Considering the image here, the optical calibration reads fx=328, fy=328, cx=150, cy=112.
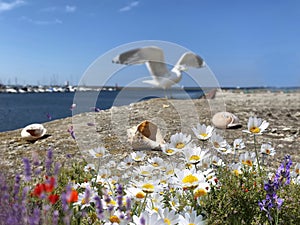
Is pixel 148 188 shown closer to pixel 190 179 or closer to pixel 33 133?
pixel 190 179

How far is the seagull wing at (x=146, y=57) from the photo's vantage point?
4949 mm

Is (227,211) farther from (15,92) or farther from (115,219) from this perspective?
(15,92)

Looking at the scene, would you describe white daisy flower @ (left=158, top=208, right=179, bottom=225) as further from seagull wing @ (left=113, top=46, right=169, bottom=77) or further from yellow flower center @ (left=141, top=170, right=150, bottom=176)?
seagull wing @ (left=113, top=46, right=169, bottom=77)

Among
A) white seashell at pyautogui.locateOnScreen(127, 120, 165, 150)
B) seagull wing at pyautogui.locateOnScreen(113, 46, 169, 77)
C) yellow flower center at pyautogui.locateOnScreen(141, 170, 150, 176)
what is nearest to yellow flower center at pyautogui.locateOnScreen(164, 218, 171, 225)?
yellow flower center at pyautogui.locateOnScreen(141, 170, 150, 176)

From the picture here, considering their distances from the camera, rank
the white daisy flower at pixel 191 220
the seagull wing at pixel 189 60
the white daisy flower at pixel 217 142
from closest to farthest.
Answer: the white daisy flower at pixel 191 220, the white daisy flower at pixel 217 142, the seagull wing at pixel 189 60

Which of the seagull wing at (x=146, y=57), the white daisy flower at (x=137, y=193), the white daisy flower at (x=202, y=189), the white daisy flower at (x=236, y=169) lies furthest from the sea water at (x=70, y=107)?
the white daisy flower at (x=202, y=189)

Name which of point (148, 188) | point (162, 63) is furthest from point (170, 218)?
point (162, 63)

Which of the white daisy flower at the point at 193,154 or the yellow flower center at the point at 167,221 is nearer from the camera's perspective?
the yellow flower center at the point at 167,221

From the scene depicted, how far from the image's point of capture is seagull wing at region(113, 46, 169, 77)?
195 inches

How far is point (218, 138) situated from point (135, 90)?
285 centimetres

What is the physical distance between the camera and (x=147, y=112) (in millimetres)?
8555

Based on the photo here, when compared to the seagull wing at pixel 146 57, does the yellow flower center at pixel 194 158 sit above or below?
below

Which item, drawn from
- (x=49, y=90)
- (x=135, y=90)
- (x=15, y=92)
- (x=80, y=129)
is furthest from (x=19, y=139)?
(x=49, y=90)

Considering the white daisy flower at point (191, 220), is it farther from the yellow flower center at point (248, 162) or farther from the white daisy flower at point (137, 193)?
the yellow flower center at point (248, 162)
